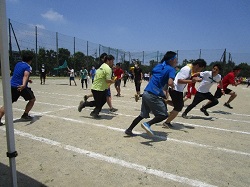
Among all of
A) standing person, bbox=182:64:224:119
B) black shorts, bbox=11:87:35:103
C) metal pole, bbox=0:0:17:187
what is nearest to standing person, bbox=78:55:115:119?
black shorts, bbox=11:87:35:103

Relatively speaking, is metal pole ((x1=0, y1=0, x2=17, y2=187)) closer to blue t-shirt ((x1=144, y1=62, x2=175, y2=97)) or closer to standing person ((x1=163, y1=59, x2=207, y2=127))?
blue t-shirt ((x1=144, y1=62, x2=175, y2=97))

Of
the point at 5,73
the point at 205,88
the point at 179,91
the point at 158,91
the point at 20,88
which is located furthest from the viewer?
the point at 205,88

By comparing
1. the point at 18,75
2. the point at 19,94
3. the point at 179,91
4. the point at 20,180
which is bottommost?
the point at 20,180

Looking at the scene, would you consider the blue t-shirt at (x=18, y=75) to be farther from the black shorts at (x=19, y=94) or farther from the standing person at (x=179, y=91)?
the standing person at (x=179, y=91)

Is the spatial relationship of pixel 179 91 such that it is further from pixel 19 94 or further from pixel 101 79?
pixel 19 94

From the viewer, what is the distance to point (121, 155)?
398cm

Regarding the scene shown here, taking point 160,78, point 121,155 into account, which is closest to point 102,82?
point 160,78

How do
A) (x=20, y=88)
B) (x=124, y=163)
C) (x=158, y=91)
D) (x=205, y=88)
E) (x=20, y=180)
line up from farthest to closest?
1. (x=205, y=88)
2. (x=20, y=88)
3. (x=158, y=91)
4. (x=124, y=163)
5. (x=20, y=180)

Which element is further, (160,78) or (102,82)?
(102,82)

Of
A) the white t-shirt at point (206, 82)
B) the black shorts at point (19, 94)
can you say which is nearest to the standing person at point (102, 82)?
the black shorts at point (19, 94)

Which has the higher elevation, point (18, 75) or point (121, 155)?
point (18, 75)

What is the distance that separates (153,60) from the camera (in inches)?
1690

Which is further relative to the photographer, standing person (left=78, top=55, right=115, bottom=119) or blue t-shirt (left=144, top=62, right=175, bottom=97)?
standing person (left=78, top=55, right=115, bottom=119)

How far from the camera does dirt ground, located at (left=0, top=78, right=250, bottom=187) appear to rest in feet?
10.3
